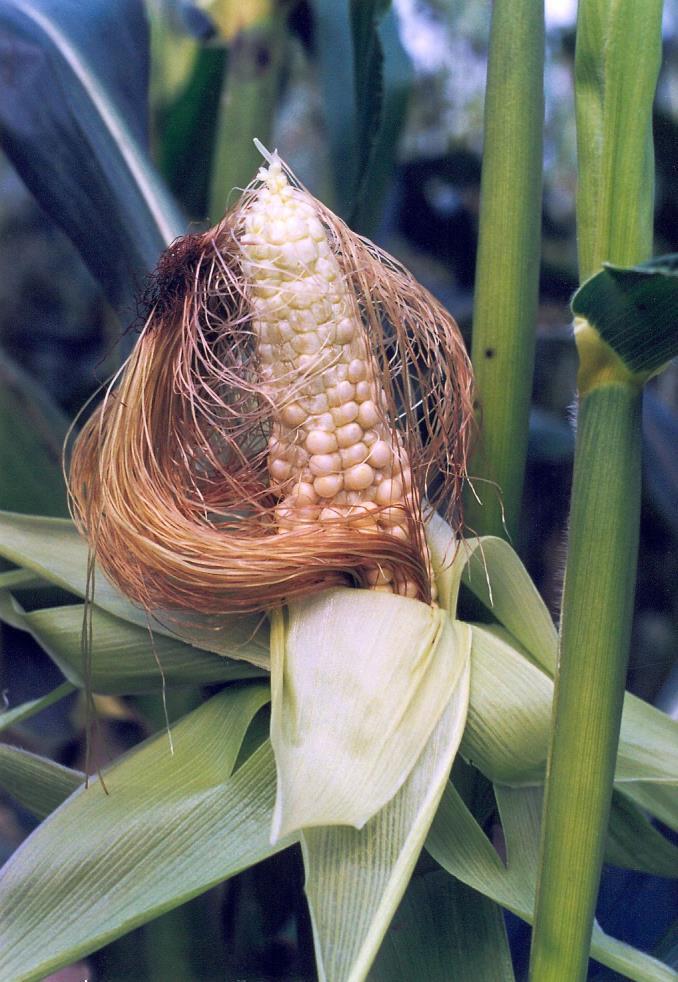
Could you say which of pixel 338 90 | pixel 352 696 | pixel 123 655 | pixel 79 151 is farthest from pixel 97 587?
pixel 338 90

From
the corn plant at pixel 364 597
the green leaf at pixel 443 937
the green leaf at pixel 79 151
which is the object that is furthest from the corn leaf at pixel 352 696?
the green leaf at pixel 79 151

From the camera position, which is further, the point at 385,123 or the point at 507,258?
the point at 385,123

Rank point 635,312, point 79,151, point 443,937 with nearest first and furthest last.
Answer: point 635,312 < point 443,937 < point 79,151

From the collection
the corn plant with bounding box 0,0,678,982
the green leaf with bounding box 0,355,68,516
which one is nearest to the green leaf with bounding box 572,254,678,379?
the corn plant with bounding box 0,0,678,982

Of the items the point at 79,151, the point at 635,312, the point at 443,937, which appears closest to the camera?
the point at 635,312

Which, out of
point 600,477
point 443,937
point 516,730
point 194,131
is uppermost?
point 194,131

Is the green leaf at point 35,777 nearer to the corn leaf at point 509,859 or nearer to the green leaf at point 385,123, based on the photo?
the corn leaf at point 509,859

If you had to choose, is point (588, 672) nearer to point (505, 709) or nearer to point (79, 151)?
point (505, 709)
